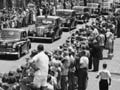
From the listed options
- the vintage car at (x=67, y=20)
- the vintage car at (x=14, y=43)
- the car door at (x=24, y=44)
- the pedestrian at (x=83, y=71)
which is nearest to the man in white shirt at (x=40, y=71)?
the pedestrian at (x=83, y=71)

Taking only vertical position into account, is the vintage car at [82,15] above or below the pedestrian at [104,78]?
below

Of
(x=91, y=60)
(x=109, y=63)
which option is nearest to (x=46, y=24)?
(x=109, y=63)

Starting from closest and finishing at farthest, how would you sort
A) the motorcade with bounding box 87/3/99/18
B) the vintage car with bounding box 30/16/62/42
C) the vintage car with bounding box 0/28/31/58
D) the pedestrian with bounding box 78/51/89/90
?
the pedestrian with bounding box 78/51/89/90 → the vintage car with bounding box 0/28/31/58 → the vintage car with bounding box 30/16/62/42 → the motorcade with bounding box 87/3/99/18

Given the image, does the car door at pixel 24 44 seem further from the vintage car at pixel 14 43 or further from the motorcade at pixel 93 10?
the motorcade at pixel 93 10

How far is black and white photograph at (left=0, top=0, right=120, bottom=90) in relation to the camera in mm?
11344

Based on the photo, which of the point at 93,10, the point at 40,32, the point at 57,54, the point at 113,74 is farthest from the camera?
the point at 93,10

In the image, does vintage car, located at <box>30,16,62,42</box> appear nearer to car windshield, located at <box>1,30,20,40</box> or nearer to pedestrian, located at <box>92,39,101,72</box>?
car windshield, located at <box>1,30,20,40</box>

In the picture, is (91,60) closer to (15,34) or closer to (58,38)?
(15,34)

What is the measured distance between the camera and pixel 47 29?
2953cm

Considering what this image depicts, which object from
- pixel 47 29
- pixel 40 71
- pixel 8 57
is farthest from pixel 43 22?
pixel 40 71

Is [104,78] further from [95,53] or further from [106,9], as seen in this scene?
[106,9]

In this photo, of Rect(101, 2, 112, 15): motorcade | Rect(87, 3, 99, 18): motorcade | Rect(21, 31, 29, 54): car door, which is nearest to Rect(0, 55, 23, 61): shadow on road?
Rect(21, 31, 29, 54): car door

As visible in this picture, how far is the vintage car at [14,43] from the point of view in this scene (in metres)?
22.4

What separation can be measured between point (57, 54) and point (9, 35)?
921 cm
